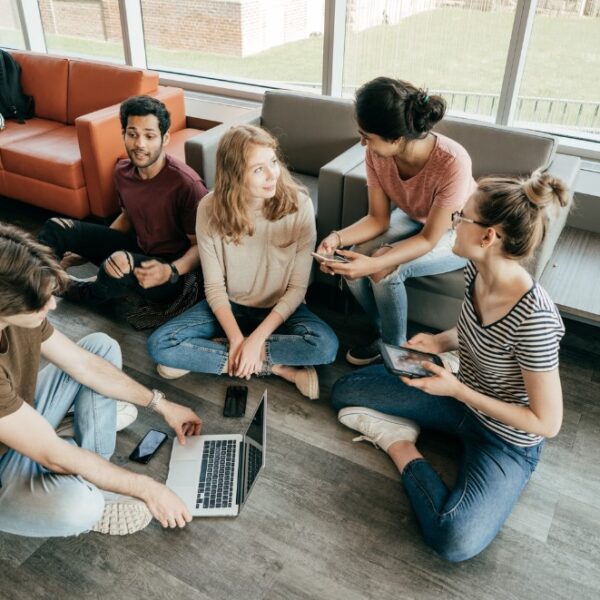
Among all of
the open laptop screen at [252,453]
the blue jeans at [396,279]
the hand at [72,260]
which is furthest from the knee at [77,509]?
the hand at [72,260]

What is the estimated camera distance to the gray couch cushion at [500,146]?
7.73 ft

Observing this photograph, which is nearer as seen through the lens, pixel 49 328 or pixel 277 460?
pixel 49 328

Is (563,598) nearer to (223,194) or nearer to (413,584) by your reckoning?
(413,584)

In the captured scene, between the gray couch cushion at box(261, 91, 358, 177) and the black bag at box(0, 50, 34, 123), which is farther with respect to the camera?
the black bag at box(0, 50, 34, 123)

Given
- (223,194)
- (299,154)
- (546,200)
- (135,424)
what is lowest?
(135,424)

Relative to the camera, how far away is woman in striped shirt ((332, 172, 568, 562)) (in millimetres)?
1393

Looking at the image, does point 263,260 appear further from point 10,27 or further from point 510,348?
point 10,27

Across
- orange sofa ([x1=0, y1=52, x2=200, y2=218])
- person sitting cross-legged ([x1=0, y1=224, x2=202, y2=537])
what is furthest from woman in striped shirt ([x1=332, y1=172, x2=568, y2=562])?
orange sofa ([x1=0, y1=52, x2=200, y2=218])

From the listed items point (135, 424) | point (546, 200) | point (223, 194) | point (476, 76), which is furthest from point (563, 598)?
point (476, 76)

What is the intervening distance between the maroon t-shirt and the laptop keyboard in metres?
0.96

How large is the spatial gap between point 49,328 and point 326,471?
0.96 meters

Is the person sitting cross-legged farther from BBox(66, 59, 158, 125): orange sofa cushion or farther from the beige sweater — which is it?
BBox(66, 59, 158, 125): orange sofa cushion

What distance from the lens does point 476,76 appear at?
10.4 feet

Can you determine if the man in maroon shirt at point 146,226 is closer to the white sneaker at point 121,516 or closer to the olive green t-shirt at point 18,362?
the olive green t-shirt at point 18,362
